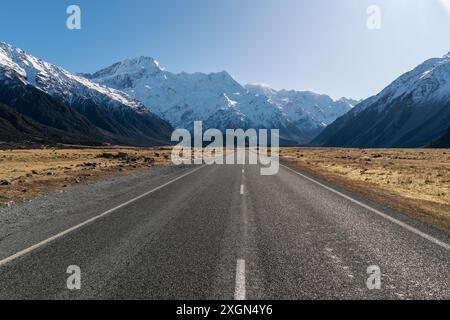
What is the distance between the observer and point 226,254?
806 centimetres

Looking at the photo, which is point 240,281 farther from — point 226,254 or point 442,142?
point 442,142

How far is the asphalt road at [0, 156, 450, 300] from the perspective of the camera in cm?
622

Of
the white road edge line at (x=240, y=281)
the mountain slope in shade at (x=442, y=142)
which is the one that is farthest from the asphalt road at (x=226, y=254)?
the mountain slope in shade at (x=442, y=142)

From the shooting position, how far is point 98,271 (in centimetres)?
708

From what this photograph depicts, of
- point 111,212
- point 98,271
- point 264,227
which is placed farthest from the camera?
point 111,212

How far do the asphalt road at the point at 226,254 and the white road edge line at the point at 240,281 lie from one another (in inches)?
0.6

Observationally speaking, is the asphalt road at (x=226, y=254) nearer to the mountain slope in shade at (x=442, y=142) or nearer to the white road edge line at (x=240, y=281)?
the white road edge line at (x=240, y=281)

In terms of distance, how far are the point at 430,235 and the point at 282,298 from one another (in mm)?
5548

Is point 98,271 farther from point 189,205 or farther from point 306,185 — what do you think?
point 306,185

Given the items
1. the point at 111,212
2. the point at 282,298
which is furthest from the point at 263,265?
the point at 111,212

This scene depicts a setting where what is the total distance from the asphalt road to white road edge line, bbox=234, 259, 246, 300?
0.05ft

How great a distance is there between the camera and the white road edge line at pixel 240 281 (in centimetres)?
594

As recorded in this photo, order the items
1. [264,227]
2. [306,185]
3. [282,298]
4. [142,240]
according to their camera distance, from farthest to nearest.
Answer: [306,185] → [264,227] → [142,240] → [282,298]

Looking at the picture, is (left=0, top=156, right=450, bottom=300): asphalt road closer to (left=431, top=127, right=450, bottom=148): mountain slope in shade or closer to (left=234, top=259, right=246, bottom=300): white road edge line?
(left=234, top=259, right=246, bottom=300): white road edge line
